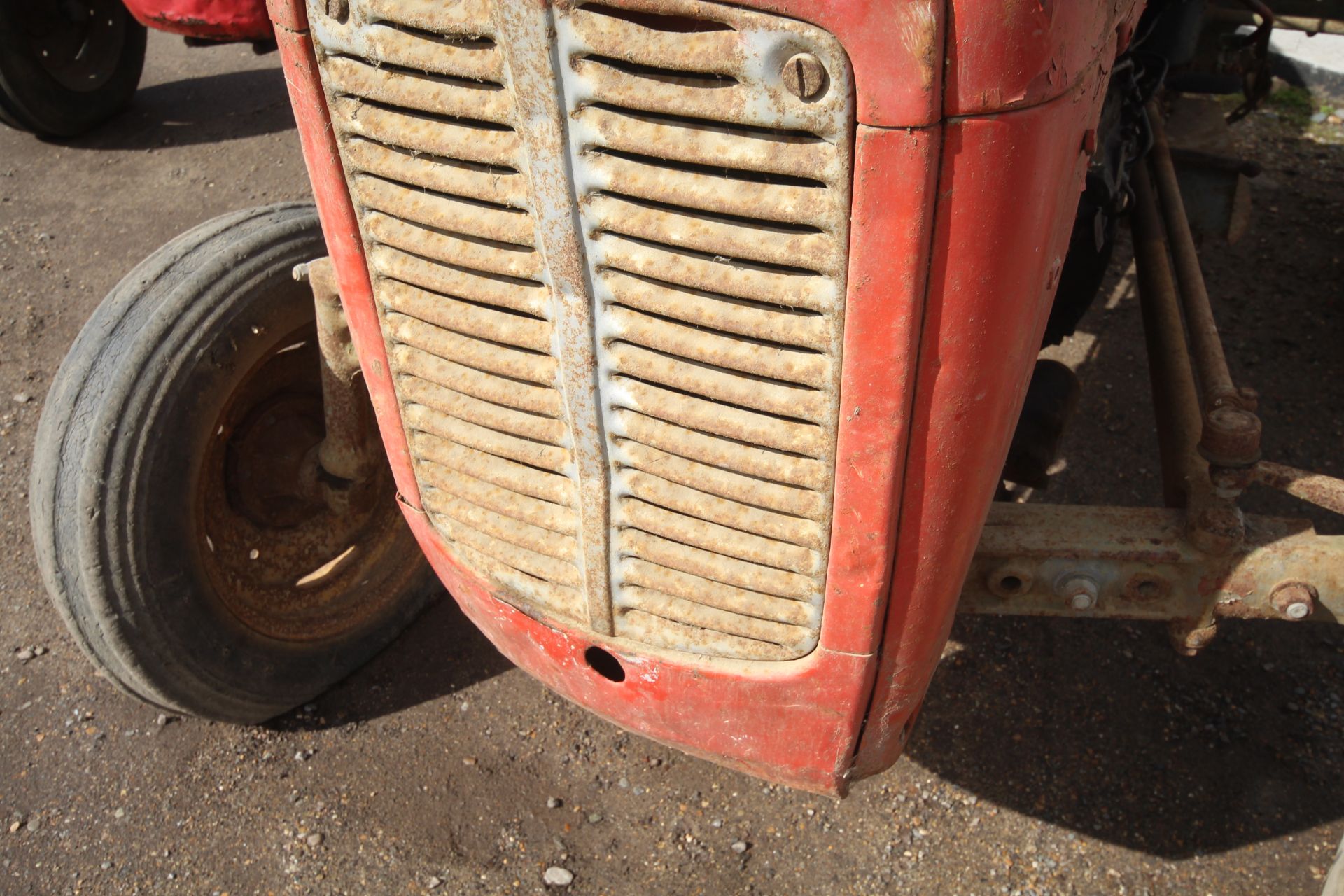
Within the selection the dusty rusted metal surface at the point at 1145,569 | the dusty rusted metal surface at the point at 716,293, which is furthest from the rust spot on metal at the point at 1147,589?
the dusty rusted metal surface at the point at 716,293

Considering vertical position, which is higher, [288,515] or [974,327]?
[974,327]

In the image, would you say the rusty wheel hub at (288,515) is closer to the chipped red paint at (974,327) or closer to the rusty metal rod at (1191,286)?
the chipped red paint at (974,327)

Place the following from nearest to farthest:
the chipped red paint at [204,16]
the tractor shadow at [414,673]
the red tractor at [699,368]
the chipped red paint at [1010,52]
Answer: the chipped red paint at [1010,52] → the red tractor at [699,368] → the tractor shadow at [414,673] → the chipped red paint at [204,16]

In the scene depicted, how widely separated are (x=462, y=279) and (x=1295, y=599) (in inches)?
55.5

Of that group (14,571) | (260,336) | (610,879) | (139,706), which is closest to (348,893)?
(610,879)

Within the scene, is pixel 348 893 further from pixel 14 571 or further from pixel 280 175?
pixel 280 175

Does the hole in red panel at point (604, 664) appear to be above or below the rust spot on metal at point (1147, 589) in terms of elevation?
below

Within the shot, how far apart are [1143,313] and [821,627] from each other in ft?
4.59

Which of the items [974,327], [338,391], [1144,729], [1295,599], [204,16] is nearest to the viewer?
[974,327]

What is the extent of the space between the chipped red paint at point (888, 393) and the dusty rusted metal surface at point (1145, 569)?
0.74 ft

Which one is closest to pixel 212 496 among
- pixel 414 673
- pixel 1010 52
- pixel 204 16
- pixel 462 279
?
pixel 414 673

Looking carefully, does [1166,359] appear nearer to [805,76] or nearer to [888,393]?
[888,393]

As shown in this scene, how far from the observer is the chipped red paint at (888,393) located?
1.17 metres

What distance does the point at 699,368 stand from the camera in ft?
4.66
